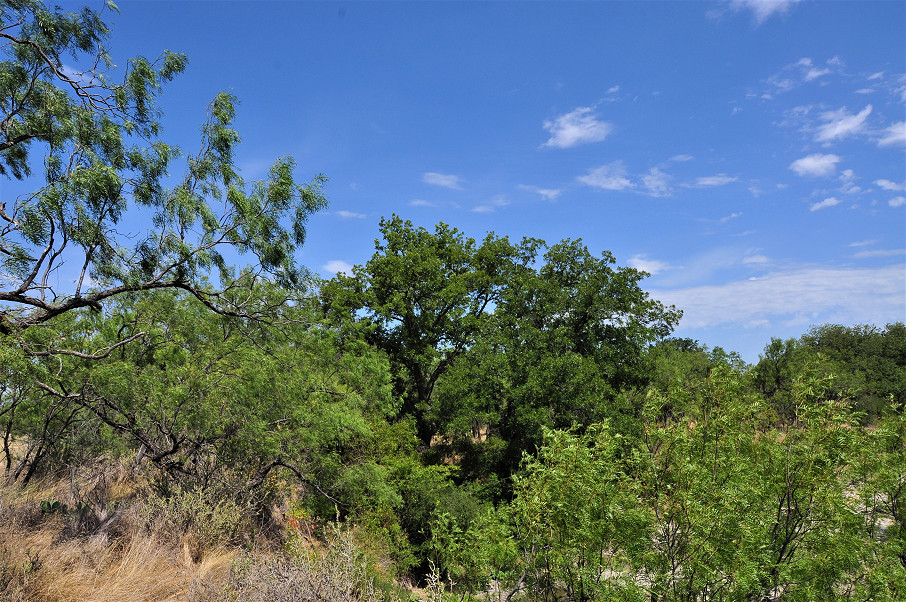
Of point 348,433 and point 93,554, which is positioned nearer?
point 93,554

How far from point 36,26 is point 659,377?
20856 millimetres

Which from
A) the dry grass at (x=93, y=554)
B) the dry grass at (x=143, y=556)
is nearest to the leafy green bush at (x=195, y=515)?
the dry grass at (x=143, y=556)

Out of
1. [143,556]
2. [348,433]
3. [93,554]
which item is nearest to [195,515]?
[143,556]

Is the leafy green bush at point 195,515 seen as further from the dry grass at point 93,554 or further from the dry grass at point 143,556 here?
the dry grass at point 93,554

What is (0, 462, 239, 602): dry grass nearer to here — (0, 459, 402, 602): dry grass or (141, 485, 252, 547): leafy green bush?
(0, 459, 402, 602): dry grass

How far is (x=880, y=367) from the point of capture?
3888 centimetres

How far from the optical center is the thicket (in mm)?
5430

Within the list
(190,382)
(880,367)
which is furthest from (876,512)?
(880,367)

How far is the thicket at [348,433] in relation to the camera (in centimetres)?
543

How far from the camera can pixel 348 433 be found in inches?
515

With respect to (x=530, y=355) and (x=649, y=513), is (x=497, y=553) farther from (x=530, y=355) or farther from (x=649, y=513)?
(x=530, y=355)

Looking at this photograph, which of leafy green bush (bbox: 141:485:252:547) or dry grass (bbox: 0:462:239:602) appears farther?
leafy green bush (bbox: 141:485:252:547)

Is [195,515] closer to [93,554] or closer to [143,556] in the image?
[143,556]

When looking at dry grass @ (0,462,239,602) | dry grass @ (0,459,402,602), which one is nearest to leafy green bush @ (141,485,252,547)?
dry grass @ (0,459,402,602)
